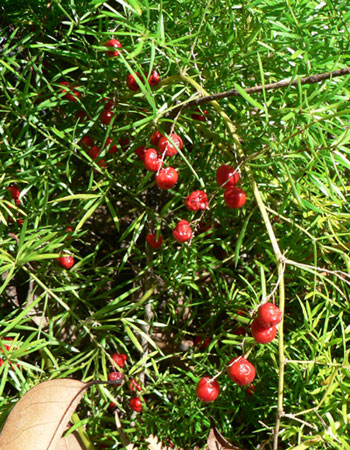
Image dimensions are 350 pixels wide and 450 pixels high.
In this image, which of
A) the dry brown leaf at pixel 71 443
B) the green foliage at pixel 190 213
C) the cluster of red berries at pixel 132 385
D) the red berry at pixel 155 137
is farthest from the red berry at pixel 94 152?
the dry brown leaf at pixel 71 443

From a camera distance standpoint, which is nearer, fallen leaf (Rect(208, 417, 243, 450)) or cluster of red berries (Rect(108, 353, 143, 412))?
fallen leaf (Rect(208, 417, 243, 450))

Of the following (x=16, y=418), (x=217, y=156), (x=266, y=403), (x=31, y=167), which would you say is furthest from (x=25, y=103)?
(x=266, y=403)

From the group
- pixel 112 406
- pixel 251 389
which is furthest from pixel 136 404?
pixel 251 389

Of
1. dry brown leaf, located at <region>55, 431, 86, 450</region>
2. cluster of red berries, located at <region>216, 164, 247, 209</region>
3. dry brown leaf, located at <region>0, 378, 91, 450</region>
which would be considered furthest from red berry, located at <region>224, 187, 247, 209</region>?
dry brown leaf, located at <region>55, 431, 86, 450</region>

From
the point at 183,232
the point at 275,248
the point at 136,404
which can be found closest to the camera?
the point at 275,248

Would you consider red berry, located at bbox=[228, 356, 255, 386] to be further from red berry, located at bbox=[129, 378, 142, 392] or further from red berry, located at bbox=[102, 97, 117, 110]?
red berry, located at bbox=[102, 97, 117, 110]

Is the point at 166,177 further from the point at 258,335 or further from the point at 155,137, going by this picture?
the point at 258,335

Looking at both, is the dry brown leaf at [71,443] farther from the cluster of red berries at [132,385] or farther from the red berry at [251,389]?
the red berry at [251,389]

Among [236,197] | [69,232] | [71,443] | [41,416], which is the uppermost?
[236,197]
